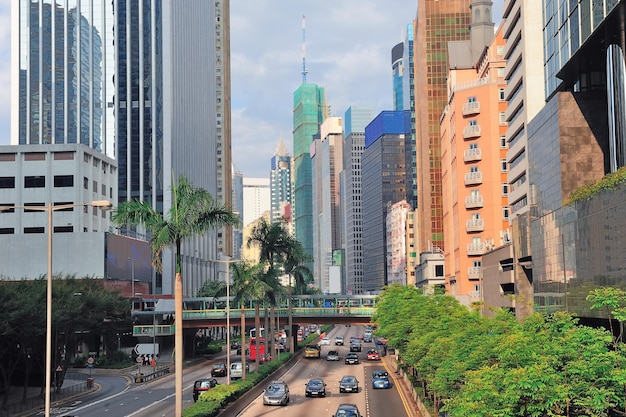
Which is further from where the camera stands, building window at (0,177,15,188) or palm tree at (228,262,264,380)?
building window at (0,177,15,188)

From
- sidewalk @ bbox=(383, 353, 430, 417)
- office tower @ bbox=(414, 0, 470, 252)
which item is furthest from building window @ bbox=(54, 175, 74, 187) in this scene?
office tower @ bbox=(414, 0, 470, 252)

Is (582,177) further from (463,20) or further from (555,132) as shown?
(463,20)

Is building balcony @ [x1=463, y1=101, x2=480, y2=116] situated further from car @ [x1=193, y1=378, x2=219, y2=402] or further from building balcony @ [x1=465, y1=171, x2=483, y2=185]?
car @ [x1=193, y1=378, x2=219, y2=402]

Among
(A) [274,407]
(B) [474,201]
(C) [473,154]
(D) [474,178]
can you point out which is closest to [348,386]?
(A) [274,407]

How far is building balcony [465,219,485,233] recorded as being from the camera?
99188 mm

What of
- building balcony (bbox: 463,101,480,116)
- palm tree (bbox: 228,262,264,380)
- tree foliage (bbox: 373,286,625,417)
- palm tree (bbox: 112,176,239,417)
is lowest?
tree foliage (bbox: 373,286,625,417)

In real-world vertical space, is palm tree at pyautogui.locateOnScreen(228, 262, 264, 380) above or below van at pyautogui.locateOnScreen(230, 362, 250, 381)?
above

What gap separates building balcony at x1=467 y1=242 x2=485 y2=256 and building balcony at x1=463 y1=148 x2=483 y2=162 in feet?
33.6

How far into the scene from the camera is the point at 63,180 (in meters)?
138

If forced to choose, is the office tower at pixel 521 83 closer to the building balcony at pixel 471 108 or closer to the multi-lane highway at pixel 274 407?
the building balcony at pixel 471 108

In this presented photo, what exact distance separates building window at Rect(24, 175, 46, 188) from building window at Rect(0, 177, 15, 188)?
2170 mm

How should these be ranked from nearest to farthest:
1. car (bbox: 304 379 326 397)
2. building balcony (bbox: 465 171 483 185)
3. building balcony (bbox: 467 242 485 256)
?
car (bbox: 304 379 326 397) → building balcony (bbox: 467 242 485 256) → building balcony (bbox: 465 171 483 185)

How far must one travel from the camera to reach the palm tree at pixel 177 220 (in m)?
40.2

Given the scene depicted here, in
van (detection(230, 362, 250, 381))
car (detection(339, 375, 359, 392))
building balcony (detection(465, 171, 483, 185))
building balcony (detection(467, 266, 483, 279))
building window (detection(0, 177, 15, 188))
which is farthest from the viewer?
building window (detection(0, 177, 15, 188))
